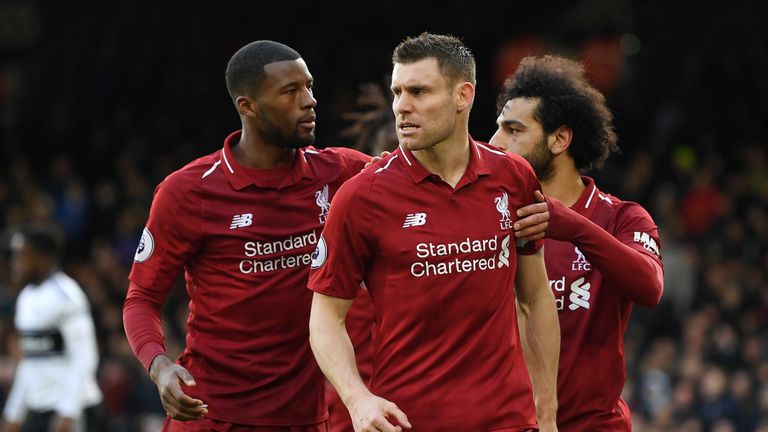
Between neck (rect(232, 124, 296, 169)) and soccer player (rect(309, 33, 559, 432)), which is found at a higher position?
neck (rect(232, 124, 296, 169))

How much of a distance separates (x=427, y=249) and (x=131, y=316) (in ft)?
4.79

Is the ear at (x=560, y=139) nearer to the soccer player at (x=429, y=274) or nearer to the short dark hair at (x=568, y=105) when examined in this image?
the short dark hair at (x=568, y=105)

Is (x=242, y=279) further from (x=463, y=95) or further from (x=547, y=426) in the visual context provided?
(x=547, y=426)

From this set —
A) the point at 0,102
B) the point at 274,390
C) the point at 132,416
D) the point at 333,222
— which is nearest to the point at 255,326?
the point at 274,390

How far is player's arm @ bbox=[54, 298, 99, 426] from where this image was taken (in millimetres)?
9883

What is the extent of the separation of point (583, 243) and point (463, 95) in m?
0.78

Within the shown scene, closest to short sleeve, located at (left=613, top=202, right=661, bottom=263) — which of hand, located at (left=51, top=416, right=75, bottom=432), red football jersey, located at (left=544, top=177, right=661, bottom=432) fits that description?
red football jersey, located at (left=544, top=177, right=661, bottom=432)

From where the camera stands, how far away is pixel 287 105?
566 cm

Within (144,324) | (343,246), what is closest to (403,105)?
(343,246)

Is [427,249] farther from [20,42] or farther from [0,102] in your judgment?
[20,42]

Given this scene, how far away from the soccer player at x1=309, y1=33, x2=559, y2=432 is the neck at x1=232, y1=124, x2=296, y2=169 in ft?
2.79

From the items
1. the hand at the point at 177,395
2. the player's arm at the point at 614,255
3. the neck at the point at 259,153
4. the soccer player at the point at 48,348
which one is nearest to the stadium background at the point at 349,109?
the soccer player at the point at 48,348

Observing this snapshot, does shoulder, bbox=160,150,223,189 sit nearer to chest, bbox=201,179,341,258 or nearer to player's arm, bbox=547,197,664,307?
chest, bbox=201,179,341,258

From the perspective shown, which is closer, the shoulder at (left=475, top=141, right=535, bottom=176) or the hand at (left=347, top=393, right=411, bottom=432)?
the hand at (left=347, top=393, right=411, bottom=432)
